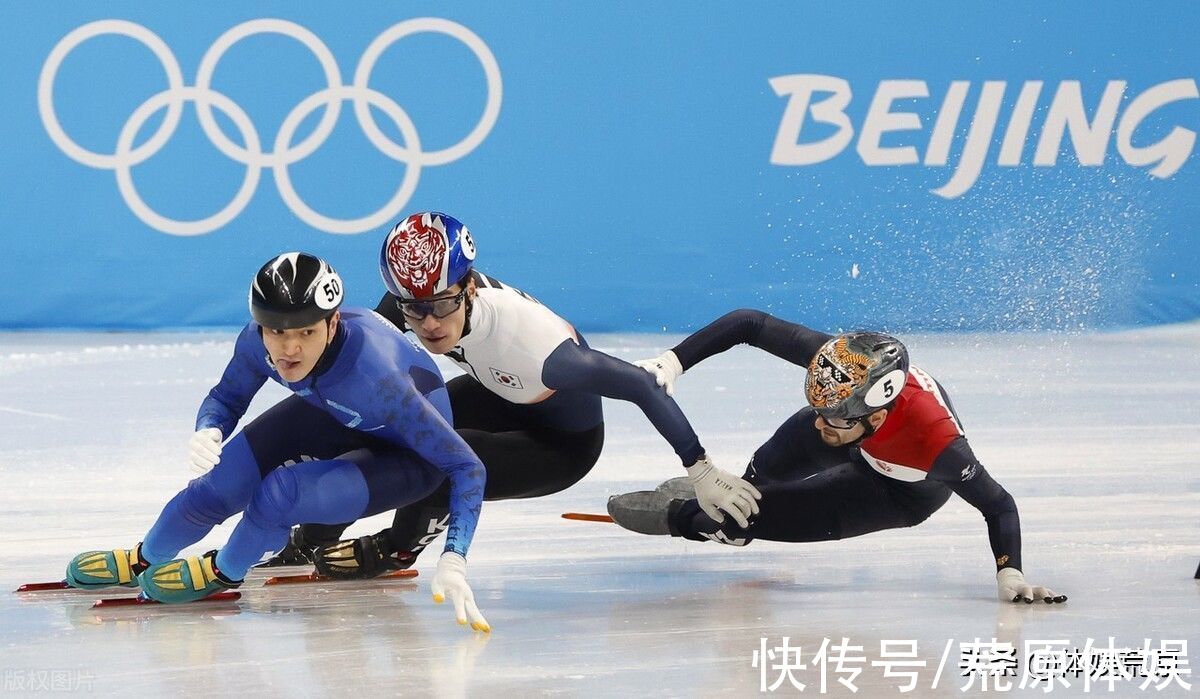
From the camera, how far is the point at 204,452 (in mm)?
3916

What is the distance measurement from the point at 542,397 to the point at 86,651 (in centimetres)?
162

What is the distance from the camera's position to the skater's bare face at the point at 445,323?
4.20 meters

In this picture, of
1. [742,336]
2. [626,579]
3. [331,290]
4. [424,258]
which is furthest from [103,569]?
[742,336]

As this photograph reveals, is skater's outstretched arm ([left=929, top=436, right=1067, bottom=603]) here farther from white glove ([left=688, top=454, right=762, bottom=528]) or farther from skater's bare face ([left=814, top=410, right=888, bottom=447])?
white glove ([left=688, top=454, right=762, bottom=528])

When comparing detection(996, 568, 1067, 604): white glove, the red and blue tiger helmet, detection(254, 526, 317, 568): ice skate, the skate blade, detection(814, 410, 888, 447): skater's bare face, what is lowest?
detection(254, 526, 317, 568): ice skate

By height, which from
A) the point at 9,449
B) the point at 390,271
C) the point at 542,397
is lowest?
the point at 9,449

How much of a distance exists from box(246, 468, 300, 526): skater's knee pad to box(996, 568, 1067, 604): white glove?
69.9 inches

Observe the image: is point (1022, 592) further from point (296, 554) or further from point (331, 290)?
point (296, 554)

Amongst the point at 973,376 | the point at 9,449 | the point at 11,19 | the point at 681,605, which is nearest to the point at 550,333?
the point at 681,605

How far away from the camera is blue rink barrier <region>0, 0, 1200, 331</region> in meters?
9.51

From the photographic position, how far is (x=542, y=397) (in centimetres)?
473

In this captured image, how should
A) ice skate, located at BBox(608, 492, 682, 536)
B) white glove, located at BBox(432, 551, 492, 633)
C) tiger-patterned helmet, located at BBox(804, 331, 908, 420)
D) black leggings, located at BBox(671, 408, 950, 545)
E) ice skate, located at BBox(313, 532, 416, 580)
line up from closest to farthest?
white glove, located at BBox(432, 551, 492, 633), tiger-patterned helmet, located at BBox(804, 331, 908, 420), ice skate, located at BBox(313, 532, 416, 580), black leggings, located at BBox(671, 408, 950, 545), ice skate, located at BBox(608, 492, 682, 536)

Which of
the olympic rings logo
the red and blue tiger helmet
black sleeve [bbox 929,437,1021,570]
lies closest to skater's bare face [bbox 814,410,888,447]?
black sleeve [bbox 929,437,1021,570]

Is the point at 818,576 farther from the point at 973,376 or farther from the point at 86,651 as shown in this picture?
the point at 973,376
